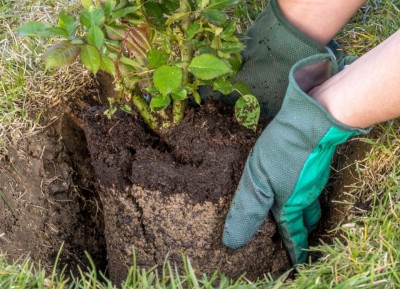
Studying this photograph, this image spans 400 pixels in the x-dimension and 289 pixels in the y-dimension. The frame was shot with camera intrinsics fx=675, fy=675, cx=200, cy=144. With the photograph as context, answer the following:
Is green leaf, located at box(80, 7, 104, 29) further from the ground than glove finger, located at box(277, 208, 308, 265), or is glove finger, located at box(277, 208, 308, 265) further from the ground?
green leaf, located at box(80, 7, 104, 29)

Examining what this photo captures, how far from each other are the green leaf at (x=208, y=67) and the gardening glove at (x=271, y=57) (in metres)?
0.31

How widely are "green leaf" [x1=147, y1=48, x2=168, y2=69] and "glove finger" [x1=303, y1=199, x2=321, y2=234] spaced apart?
0.58 m

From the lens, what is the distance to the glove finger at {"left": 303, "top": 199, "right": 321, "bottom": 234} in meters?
1.88

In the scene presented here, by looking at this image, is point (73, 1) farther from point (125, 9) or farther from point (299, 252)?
point (299, 252)

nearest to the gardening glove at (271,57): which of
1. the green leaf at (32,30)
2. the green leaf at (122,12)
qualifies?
the green leaf at (122,12)

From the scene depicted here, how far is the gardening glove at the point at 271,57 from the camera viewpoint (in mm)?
1878

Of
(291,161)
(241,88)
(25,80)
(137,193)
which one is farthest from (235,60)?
(25,80)

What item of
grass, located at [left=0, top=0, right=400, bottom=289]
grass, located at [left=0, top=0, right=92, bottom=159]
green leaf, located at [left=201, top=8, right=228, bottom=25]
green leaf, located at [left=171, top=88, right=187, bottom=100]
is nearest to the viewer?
grass, located at [left=0, top=0, right=400, bottom=289]

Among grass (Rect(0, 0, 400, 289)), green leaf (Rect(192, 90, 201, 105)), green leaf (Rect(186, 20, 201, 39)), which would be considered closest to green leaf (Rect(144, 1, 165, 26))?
green leaf (Rect(186, 20, 201, 39))

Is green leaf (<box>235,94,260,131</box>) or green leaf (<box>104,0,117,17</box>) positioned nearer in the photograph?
green leaf (<box>104,0,117,17</box>)

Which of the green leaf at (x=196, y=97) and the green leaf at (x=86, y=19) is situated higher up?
the green leaf at (x=86, y=19)

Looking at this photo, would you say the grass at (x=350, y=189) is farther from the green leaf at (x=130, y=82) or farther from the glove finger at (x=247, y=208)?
the green leaf at (x=130, y=82)

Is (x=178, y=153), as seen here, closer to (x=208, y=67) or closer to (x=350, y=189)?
(x=208, y=67)

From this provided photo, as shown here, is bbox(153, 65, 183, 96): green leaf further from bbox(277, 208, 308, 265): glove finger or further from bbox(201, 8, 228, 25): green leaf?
bbox(277, 208, 308, 265): glove finger
